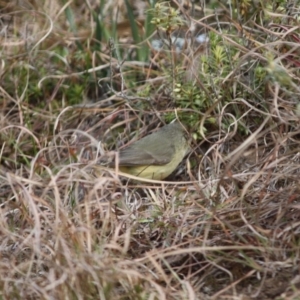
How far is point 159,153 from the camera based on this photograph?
13.3ft

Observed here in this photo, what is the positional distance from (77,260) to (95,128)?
1.75 metres

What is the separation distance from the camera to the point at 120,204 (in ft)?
11.2

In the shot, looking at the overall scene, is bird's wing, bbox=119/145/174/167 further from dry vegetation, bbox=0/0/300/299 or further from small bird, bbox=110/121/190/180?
dry vegetation, bbox=0/0/300/299

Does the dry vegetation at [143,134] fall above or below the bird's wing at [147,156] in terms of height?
above

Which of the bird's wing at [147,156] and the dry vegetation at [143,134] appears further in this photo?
the bird's wing at [147,156]

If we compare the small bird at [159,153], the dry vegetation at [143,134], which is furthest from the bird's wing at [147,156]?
the dry vegetation at [143,134]

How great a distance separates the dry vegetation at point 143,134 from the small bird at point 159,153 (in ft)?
0.20

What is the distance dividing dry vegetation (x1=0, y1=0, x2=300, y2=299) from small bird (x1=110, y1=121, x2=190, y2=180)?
0.06 meters

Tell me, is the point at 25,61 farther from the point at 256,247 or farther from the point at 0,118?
the point at 256,247

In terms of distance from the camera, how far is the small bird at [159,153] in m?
3.99

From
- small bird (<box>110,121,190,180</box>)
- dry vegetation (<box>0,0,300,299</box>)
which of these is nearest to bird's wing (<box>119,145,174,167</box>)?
Result: small bird (<box>110,121,190,180</box>)

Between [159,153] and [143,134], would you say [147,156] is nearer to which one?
[159,153]

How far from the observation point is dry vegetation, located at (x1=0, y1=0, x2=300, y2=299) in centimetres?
269

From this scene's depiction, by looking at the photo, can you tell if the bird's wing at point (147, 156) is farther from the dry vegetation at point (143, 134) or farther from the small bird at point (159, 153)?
the dry vegetation at point (143, 134)
